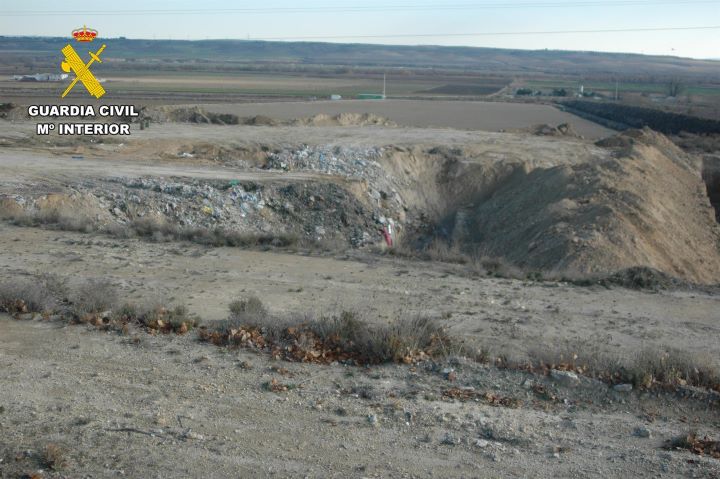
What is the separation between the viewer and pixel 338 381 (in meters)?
8.00

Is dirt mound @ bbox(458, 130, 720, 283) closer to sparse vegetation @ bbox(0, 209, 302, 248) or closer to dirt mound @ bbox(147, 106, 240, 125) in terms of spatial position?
sparse vegetation @ bbox(0, 209, 302, 248)

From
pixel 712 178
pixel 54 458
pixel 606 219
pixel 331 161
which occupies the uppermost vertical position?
pixel 54 458

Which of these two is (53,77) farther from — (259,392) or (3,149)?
(259,392)

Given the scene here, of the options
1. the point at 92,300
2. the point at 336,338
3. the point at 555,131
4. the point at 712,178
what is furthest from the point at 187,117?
the point at 336,338

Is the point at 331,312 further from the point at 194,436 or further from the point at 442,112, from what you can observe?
the point at 442,112

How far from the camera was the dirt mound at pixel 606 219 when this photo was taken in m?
19.6

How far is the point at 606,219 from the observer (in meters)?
21.0

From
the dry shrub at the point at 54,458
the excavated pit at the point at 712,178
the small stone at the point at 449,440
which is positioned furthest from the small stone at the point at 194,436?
the excavated pit at the point at 712,178

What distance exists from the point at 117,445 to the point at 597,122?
6117cm

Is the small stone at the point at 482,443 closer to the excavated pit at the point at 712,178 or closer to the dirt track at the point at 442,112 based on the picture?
the excavated pit at the point at 712,178

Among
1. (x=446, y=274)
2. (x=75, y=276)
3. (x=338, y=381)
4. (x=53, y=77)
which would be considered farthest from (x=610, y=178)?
(x=53, y=77)

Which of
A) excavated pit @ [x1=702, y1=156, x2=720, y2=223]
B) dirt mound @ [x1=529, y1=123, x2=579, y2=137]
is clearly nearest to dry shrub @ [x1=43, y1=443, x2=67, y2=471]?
excavated pit @ [x1=702, y1=156, x2=720, y2=223]

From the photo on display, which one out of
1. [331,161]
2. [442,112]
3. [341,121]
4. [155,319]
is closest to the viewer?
[155,319]

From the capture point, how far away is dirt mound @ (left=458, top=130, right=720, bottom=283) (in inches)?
771
